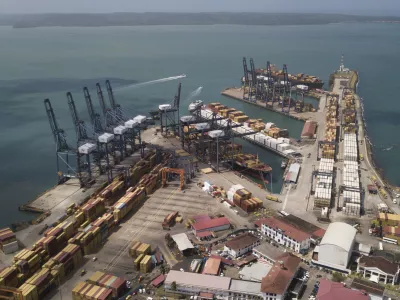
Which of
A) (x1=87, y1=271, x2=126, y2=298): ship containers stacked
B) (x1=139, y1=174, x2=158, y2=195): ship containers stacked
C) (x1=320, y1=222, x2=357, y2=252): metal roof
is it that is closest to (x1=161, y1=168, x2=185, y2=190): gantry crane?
(x1=139, y1=174, x2=158, y2=195): ship containers stacked

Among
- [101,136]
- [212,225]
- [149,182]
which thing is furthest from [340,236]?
[101,136]

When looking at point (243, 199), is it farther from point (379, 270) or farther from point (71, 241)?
point (71, 241)

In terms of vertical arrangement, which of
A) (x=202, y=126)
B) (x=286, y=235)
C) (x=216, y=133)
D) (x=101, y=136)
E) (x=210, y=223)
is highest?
(x=101, y=136)

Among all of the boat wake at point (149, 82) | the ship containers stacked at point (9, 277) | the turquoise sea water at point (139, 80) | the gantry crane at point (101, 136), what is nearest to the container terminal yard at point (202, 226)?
the ship containers stacked at point (9, 277)

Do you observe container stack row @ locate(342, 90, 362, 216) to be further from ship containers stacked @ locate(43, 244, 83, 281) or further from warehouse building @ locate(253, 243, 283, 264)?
ship containers stacked @ locate(43, 244, 83, 281)

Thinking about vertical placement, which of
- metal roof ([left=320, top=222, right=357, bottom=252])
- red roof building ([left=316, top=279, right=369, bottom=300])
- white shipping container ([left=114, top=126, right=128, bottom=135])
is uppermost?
white shipping container ([left=114, top=126, right=128, bottom=135])

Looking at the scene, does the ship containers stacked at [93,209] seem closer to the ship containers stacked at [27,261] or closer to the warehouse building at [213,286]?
the ship containers stacked at [27,261]
